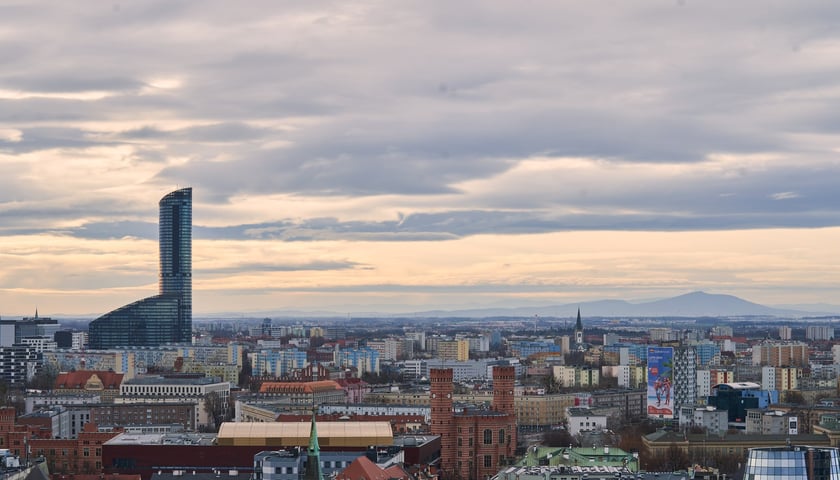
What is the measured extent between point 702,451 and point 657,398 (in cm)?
4642

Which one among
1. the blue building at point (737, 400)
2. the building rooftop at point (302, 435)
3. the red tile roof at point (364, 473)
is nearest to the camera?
the red tile roof at point (364, 473)

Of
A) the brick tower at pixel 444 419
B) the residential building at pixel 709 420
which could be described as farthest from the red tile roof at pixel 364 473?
the residential building at pixel 709 420

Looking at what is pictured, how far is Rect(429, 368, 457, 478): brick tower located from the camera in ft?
376

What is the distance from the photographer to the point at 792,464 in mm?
59031

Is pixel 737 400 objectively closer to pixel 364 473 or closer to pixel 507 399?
pixel 507 399

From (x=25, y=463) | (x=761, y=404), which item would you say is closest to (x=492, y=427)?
(x=25, y=463)

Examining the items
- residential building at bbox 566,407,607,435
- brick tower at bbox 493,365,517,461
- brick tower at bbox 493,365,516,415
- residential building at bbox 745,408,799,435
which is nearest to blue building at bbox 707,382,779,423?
residential building at bbox 745,408,799,435

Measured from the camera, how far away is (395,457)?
103 m

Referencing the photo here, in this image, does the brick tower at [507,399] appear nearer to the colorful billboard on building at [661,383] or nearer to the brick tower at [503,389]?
the brick tower at [503,389]

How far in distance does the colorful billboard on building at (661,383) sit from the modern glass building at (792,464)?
111 m

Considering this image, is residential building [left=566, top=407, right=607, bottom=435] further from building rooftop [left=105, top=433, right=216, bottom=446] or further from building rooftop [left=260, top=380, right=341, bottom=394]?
building rooftop [left=105, top=433, right=216, bottom=446]

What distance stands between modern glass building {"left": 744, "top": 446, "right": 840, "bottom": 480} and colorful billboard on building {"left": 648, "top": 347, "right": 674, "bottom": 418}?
111013 mm

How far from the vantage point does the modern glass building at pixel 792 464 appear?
5903 centimetres

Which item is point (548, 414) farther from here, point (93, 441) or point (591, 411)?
point (93, 441)
